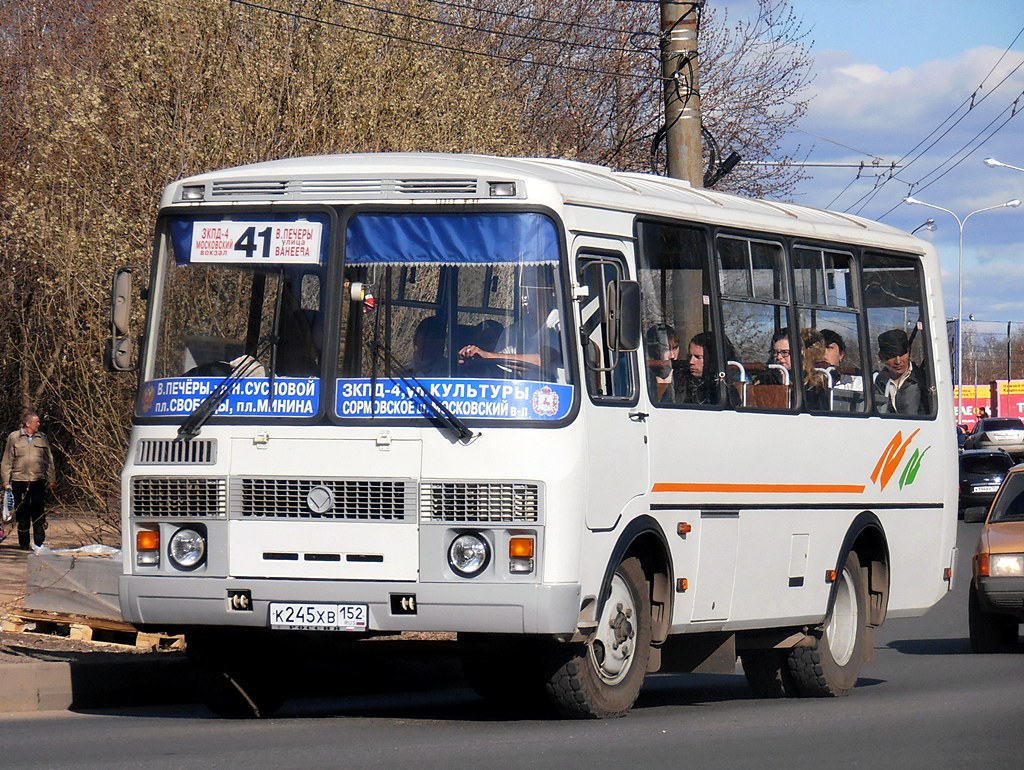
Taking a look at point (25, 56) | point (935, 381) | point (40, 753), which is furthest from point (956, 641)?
point (25, 56)

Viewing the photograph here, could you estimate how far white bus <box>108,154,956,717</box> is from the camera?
9016mm

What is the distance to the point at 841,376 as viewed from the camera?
12.3 meters

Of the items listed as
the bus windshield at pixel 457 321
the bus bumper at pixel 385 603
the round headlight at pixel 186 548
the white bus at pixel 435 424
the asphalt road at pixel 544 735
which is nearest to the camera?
the asphalt road at pixel 544 735

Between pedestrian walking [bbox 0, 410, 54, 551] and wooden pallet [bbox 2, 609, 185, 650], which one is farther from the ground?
pedestrian walking [bbox 0, 410, 54, 551]

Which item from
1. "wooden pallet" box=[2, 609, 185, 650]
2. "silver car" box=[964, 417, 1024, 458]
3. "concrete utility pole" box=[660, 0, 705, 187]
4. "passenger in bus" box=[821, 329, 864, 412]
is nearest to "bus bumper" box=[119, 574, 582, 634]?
"wooden pallet" box=[2, 609, 185, 650]

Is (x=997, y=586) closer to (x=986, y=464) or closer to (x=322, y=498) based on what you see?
(x=322, y=498)

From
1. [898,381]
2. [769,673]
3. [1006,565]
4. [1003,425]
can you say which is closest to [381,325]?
[769,673]

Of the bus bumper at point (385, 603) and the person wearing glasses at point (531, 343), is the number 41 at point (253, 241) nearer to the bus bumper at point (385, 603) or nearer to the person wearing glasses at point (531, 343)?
the person wearing glasses at point (531, 343)

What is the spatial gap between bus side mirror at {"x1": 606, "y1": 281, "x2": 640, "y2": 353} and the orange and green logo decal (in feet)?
12.3

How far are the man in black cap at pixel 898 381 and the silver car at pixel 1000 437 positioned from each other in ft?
183

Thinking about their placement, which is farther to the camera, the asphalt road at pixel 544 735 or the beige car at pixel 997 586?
the beige car at pixel 997 586

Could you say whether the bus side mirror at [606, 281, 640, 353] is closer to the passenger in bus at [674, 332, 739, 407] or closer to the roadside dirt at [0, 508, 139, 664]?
the passenger in bus at [674, 332, 739, 407]

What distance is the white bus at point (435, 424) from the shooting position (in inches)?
355

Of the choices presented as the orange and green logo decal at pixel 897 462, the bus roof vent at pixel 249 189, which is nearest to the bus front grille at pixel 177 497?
the bus roof vent at pixel 249 189
